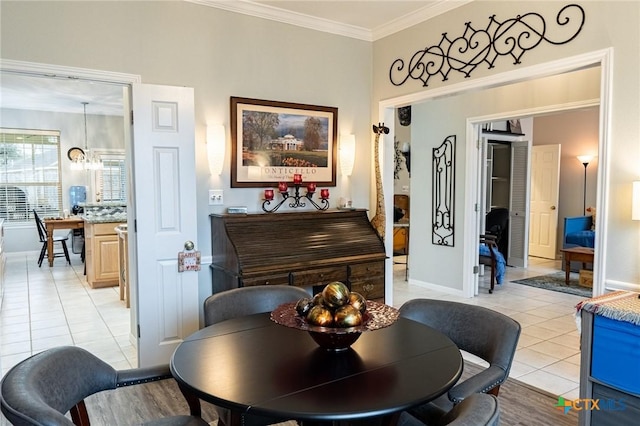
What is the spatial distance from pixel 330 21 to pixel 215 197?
6.35 ft

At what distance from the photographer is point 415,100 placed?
3955mm

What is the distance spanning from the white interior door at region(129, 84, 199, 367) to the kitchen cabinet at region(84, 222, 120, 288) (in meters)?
2.88

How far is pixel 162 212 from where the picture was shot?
3.21 m

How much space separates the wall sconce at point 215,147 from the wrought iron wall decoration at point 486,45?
68.6 inches

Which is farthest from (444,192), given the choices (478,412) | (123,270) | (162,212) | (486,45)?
(478,412)

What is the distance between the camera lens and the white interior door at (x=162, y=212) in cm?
312

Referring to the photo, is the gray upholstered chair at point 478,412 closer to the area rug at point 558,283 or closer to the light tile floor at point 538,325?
the light tile floor at point 538,325

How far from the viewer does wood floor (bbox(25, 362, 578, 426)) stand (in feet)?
8.36

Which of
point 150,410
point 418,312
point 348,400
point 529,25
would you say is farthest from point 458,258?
point 348,400

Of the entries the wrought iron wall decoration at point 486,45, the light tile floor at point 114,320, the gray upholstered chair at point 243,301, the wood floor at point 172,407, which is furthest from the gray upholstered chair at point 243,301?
the wrought iron wall decoration at point 486,45

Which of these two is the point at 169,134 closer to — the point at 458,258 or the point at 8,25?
the point at 8,25

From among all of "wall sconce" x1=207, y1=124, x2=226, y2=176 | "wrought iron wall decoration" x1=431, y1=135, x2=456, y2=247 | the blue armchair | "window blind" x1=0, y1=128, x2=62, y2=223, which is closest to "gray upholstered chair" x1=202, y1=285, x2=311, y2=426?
"wall sconce" x1=207, y1=124, x2=226, y2=176

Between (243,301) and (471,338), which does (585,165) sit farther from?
(243,301)

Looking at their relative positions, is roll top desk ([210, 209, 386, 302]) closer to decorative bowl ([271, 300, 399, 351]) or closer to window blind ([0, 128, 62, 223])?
decorative bowl ([271, 300, 399, 351])
